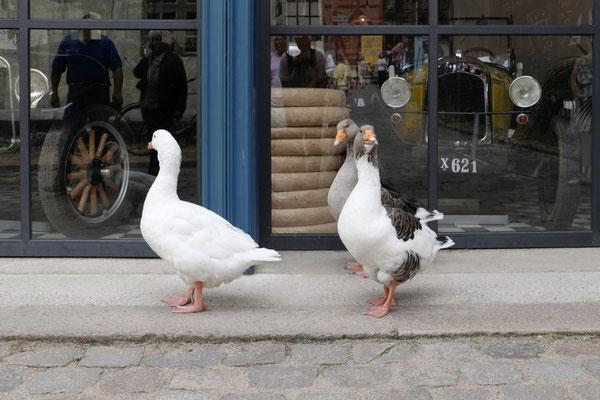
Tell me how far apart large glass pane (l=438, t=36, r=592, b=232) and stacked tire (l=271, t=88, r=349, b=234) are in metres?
0.94

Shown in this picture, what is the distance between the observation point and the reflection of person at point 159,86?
19.9 feet

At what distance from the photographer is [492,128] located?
21.1 feet

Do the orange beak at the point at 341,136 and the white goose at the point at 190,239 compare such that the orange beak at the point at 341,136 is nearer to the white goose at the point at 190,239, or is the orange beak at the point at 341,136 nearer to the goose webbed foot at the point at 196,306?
the white goose at the point at 190,239

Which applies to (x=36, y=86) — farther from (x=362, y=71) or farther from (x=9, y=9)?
(x=362, y=71)

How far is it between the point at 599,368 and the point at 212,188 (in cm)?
296

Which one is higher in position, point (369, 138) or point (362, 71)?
point (362, 71)

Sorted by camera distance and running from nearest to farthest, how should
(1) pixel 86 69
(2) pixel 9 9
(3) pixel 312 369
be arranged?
(3) pixel 312 369
(2) pixel 9 9
(1) pixel 86 69

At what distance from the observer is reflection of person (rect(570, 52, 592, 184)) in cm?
624

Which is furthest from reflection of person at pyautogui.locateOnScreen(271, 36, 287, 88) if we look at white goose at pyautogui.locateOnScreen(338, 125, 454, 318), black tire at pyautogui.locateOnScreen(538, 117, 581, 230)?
black tire at pyautogui.locateOnScreen(538, 117, 581, 230)

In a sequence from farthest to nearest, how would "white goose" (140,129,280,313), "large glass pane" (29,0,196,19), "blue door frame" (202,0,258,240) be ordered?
"large glass pane" (29,0,196,19), "blue door frame" (202,0,258,240), "white goose" (140,129,280,313)

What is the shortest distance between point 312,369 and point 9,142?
12.5ft

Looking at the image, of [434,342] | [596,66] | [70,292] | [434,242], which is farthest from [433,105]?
[70,292]

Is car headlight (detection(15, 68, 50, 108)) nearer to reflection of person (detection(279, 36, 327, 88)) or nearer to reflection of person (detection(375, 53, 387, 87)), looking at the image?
reflection of person (detection(279, 36, 327, 88))

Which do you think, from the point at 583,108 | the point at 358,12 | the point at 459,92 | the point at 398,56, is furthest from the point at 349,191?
the point at 583,108
